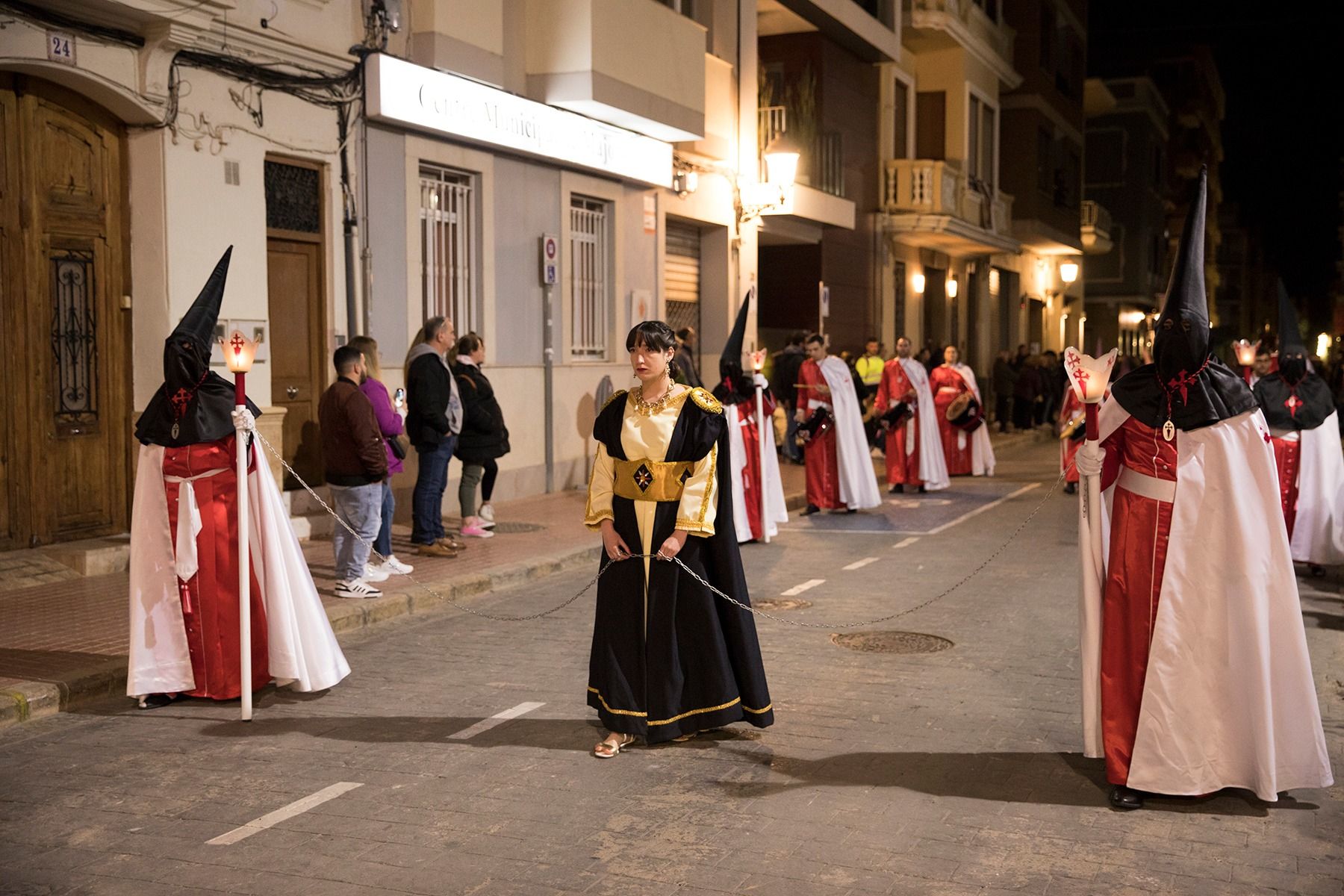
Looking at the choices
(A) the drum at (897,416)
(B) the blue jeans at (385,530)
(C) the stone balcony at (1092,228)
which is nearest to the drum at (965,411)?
(A) the drum at (897,416)

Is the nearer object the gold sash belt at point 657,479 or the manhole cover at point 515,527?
the gold sash belt at point 657,479

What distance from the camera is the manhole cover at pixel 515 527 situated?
13539 mm

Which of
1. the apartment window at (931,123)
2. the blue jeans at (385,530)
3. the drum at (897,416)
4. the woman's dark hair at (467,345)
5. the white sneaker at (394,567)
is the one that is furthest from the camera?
the apartment window at (931,123)

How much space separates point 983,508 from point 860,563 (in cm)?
491

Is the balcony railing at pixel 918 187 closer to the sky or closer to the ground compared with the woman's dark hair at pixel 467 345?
closer to the sky

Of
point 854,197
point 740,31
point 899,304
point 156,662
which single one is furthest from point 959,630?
point 899,304

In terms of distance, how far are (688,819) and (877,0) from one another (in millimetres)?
24931

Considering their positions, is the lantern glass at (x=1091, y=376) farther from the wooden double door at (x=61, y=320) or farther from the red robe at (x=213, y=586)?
the wooden double door at (x=61, y=320)

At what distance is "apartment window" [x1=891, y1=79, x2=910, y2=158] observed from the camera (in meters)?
30.2

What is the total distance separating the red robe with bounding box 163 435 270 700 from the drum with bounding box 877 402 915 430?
1202 cm

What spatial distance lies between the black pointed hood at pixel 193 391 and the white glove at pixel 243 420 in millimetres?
163

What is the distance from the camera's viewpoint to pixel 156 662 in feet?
24.0

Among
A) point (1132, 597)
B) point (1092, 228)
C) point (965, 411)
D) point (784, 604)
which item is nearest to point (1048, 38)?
point (1092, 228)

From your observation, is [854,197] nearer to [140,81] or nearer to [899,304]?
[899,304]
